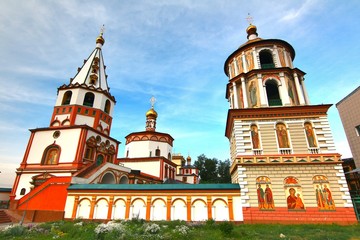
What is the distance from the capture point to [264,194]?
12.5 meters

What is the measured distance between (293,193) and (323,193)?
5.72ft

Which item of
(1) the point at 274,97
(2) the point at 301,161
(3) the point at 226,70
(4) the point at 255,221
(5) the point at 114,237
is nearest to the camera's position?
(5) the point at 114,237

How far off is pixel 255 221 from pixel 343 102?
1896 cm

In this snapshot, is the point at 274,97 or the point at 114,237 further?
the point at 274,97

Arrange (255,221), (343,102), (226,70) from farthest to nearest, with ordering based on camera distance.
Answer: (343,102)
(226,70)
(255,221)

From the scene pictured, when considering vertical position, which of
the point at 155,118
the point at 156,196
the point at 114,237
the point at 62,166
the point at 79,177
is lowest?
the point at 114,237

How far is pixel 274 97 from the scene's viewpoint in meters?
16.5

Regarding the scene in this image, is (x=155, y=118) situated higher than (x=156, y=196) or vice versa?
(x=155, y=118)

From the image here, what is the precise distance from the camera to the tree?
54719mm

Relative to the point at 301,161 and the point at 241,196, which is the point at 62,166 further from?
the point at 301,161

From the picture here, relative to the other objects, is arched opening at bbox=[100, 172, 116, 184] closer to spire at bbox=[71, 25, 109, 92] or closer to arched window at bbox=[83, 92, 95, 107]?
arched window at bbox=[83, 92, 95, 107]

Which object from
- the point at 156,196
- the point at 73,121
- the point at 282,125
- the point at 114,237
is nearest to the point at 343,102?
the point at 282,125

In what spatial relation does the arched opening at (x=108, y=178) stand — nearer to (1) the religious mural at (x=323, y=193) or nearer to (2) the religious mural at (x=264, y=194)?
(2) the religious mural at (x=264, y=194)

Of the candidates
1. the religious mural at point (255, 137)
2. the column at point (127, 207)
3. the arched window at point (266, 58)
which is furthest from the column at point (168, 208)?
the arched window at point (266, 58)
